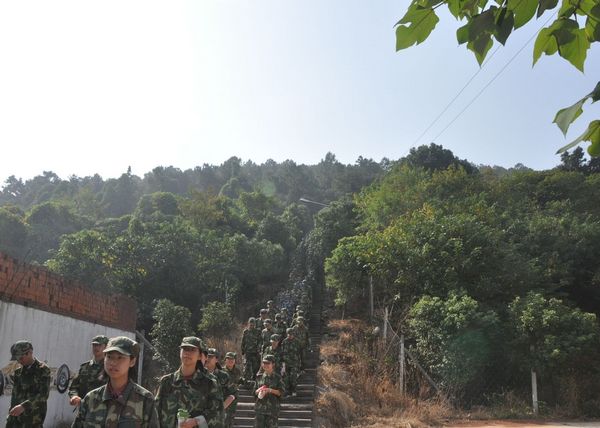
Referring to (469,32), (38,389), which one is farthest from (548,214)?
(469,32)

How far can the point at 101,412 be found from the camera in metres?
3.05

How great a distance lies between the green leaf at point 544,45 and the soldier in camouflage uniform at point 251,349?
1120 centimetres

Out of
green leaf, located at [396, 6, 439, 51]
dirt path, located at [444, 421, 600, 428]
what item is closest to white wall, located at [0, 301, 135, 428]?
dirt path, located at [444, 421, 600, 428]

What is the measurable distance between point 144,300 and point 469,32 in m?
22.2

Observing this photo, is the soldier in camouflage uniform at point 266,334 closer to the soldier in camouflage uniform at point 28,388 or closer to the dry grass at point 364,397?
the dry grass at point 364,397

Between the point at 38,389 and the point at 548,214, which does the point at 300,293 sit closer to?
the point at 548,214

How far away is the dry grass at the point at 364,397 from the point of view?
1136cm

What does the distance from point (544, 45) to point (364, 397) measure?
1197cm

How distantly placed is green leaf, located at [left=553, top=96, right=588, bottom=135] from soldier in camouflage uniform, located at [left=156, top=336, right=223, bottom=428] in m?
3.42

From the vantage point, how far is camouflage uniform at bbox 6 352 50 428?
577 cm

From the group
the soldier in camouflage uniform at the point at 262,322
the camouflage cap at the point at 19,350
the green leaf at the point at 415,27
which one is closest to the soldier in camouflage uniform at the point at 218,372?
the camouflage cap at the point at 19,350

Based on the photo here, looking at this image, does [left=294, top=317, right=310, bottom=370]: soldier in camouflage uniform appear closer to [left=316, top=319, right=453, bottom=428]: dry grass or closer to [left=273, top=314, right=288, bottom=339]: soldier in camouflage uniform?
[left=273, top=314, right=288, bottom=339]: soldier in camouflage uniform

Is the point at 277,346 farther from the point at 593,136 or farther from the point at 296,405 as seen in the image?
the point at 593,136

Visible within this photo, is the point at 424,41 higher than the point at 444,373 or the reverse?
higher
